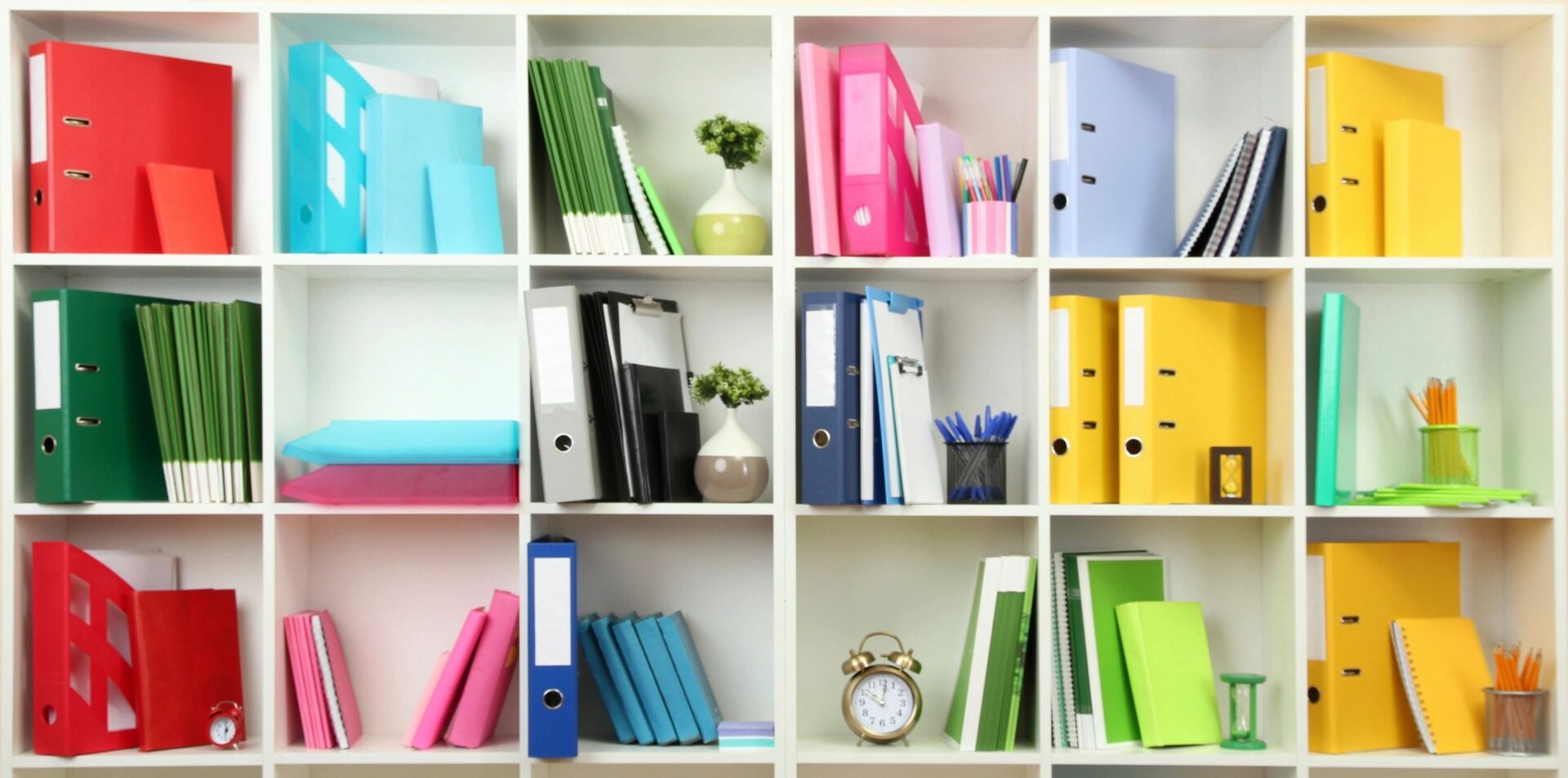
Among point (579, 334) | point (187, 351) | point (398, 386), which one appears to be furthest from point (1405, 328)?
point (187, 351)

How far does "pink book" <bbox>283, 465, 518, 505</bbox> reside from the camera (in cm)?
229

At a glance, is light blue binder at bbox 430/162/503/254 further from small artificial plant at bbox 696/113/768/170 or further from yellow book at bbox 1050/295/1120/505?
yellow book at bbox 1050/295/1120/505

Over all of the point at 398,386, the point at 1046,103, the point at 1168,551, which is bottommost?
the point at 1168,551

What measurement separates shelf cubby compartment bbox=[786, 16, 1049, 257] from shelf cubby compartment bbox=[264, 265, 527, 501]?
0.63m

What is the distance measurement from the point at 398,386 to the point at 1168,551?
61.6 inches

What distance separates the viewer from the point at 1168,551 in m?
2.57

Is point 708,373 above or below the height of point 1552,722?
above

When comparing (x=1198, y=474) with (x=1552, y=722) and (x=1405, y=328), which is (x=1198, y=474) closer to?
(x=1405, y=328)

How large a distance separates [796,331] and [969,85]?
25.4 inches

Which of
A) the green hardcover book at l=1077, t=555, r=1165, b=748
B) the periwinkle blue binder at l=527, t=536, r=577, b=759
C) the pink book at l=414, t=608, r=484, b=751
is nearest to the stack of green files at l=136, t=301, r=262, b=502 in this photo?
the pink book at l=414, t=608, r=484, b=751

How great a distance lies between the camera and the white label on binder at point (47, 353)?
2.29 metres

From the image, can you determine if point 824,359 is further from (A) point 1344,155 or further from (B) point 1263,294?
(A) point 1344,155

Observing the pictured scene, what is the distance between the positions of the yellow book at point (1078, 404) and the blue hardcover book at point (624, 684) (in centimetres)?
85

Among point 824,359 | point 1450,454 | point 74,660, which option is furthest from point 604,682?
point 1450,454
